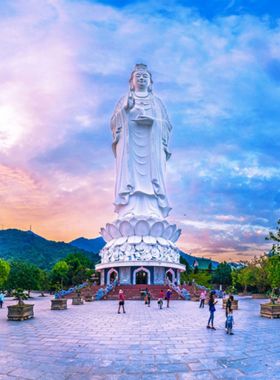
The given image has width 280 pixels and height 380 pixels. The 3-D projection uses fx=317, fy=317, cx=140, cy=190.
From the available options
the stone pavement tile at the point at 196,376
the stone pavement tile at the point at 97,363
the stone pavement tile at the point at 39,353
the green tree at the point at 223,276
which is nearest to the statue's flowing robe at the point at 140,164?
the green tree at the point at 223,276

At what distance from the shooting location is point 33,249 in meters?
94.8

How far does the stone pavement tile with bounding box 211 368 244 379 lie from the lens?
5.71 metres

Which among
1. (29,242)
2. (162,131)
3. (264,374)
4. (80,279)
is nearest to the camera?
(264,374)

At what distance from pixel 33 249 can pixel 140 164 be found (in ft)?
218

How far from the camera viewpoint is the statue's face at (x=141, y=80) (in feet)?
137

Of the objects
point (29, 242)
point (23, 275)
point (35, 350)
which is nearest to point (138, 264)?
point (23, 275)

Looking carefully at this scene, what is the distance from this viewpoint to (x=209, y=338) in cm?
915

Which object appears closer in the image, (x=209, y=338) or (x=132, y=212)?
(x=209, y=338)

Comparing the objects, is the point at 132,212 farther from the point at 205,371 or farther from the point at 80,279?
the point at 205,371

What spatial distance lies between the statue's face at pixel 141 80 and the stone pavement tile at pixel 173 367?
3948 cm

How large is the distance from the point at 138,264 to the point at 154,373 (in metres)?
29.5

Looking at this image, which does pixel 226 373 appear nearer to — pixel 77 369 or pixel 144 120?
pixel 77 369

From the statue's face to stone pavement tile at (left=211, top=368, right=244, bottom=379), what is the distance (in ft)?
130

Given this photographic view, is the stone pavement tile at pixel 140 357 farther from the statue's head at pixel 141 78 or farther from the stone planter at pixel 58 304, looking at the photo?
the statue's head at pixel 141 78
